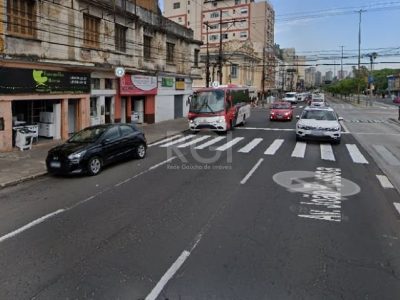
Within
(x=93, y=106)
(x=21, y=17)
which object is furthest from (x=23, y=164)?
(x=93, y=106)

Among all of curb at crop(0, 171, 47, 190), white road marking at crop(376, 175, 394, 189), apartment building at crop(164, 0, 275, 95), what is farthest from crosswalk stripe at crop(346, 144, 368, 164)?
apartment building at crop(164, 0, 275, 95)

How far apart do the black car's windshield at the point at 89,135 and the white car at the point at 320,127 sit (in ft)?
30.9

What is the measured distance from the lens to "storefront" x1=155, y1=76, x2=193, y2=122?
93.6ft

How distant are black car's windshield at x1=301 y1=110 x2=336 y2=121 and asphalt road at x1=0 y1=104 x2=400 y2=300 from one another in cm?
679

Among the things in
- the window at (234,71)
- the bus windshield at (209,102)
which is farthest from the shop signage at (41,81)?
the window at (234,71)

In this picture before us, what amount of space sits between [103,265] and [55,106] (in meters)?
14.3

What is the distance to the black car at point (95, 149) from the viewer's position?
430 inches

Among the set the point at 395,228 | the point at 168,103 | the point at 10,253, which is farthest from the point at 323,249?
the point at 168,103

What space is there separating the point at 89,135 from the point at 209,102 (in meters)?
→ 10.3

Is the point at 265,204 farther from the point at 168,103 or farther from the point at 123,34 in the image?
the point at 168,103

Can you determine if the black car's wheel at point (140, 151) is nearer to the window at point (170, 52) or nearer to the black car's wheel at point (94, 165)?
the black car's wheel at point (94, 165)

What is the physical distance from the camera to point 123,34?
23500 mm

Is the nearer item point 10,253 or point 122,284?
point 122,284

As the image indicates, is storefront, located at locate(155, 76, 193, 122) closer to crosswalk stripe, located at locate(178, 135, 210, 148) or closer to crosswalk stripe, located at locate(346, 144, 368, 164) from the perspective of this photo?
crosswalk stripe, located at locate(178, 135, 210, 148)
